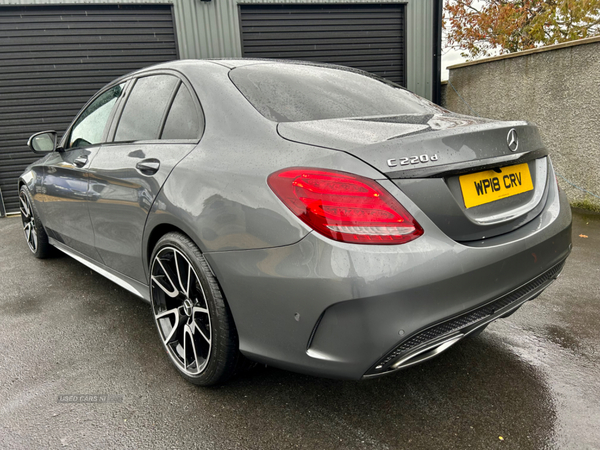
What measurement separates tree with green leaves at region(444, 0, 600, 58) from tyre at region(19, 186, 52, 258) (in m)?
16.6

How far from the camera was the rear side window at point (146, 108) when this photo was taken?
236 centimetres

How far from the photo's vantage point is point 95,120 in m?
3.15

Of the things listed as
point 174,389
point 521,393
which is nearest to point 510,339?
point 521,393

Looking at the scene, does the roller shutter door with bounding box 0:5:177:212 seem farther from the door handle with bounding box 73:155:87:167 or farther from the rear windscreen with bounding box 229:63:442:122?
the rear windscreen with bounding box 229:63:442:122

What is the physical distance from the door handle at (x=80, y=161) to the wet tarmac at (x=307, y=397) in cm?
101

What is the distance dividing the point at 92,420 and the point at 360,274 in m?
1.34

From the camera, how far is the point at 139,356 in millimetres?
2447

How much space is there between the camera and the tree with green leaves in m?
15.2

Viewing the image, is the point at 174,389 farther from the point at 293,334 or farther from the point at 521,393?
the point at 521,393

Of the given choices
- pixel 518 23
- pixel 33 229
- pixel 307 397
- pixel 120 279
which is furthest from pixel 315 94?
pixel 518 23

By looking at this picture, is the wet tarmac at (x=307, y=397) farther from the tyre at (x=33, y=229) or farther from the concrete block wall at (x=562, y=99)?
the concrete block wall at (x=562, y=99)

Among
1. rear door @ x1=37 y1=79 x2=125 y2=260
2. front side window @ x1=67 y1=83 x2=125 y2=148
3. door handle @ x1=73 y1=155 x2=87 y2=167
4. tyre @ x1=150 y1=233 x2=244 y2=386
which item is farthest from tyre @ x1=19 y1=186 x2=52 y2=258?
tyre @ x1=150 y1=233 x2=244 y2=386

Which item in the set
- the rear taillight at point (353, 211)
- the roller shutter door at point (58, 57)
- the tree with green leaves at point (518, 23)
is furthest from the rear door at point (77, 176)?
the tree with green leaves at point (518, 23)

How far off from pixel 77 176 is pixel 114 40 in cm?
520
